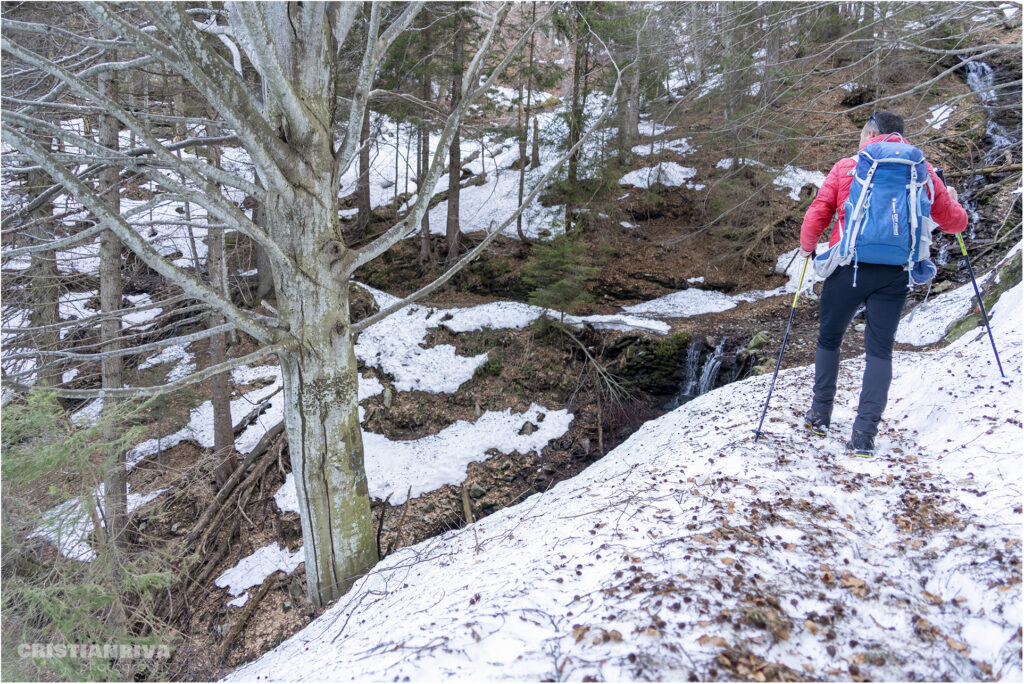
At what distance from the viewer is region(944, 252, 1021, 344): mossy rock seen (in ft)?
19.9

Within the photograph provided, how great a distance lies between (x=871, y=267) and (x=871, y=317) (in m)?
0.36

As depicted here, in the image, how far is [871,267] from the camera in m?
3.60

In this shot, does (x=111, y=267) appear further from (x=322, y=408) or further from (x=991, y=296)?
(x=991, y=296)

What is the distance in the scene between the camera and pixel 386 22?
30.3 feet

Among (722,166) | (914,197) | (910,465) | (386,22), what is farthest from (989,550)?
(722,166)

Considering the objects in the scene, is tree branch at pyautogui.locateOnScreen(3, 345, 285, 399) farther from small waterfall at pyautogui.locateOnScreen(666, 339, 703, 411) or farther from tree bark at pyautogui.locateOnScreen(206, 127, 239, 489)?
small waterfall at pyautogui.locateOnScreen(666, 339, 703, 411)

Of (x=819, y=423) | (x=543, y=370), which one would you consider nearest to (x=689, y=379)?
(x=543, y=370)

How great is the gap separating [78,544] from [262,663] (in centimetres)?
158

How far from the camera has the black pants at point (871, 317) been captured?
11.8 feet

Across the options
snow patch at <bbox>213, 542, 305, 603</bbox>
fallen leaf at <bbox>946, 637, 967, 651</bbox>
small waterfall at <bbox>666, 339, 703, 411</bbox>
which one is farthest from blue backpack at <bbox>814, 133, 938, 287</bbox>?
snow patch at <bbox>213, 542, 305, 603</bbox>

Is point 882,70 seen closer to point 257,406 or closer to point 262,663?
point 257,406

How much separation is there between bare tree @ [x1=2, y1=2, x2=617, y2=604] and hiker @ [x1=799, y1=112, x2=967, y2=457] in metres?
1.94

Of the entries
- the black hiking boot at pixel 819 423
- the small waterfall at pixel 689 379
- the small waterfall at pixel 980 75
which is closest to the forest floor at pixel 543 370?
the small waterfall at pixel 689 379

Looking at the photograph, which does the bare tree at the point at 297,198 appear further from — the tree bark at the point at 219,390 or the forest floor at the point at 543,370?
the tree bark at the point at 219,390
